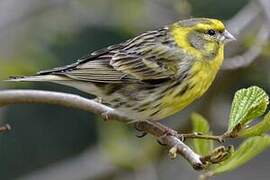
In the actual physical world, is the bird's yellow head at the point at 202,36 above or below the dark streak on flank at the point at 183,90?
above

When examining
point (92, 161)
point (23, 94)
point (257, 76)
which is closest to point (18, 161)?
point (92, 161)

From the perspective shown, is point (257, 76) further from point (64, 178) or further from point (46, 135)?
point (46, 135)

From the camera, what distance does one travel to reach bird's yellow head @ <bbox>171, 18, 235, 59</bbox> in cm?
329

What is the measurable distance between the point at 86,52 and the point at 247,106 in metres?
3.76

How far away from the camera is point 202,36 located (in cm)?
338

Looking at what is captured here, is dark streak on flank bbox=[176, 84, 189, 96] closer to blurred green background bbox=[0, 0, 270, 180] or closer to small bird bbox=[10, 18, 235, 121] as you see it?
small bird bbox=[10, 18, 235, 121]

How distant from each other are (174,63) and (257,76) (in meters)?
1.14

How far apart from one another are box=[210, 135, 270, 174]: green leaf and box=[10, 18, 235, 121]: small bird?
0.78 meters

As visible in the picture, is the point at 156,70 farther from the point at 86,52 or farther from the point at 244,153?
the point at 86,52

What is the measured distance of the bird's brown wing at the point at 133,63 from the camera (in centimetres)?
325

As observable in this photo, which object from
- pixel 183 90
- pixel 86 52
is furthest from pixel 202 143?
pixel 86 52

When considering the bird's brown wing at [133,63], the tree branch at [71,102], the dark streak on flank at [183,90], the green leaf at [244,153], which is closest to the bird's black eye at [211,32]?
the bird's brown wing at [133,63]

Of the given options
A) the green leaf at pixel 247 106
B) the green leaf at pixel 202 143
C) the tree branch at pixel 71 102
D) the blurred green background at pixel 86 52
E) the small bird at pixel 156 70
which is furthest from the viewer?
the blurred green background at pixel 86 52

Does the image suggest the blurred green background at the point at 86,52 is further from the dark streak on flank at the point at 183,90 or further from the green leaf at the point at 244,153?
the green leaf at the point at 244,153
